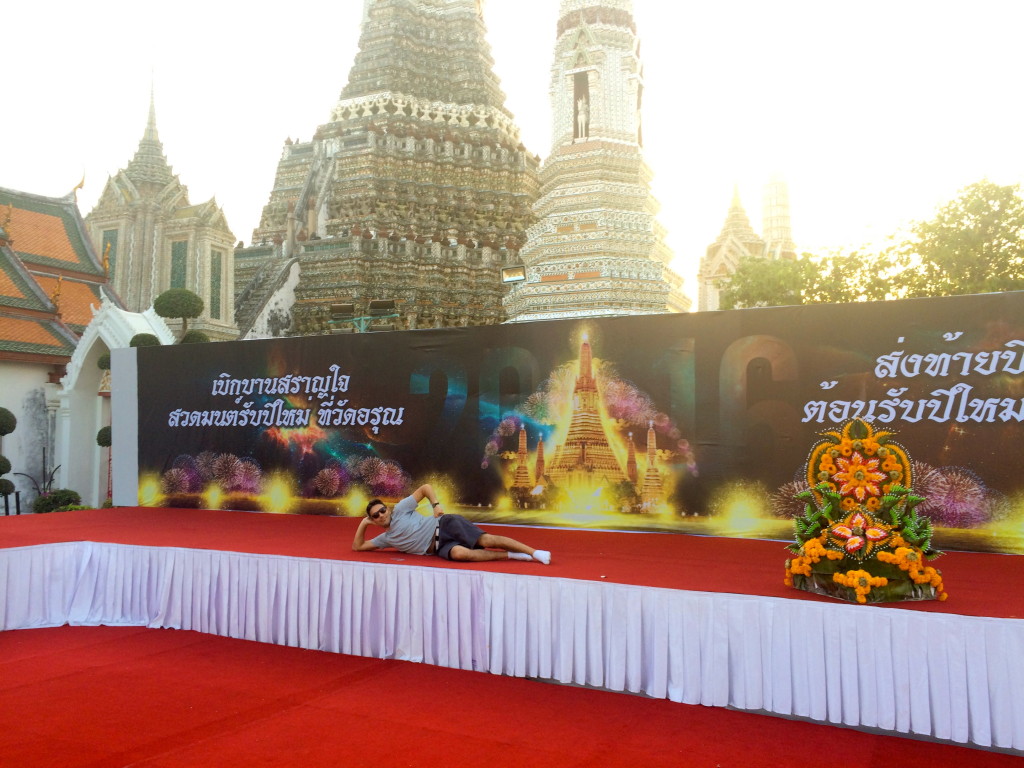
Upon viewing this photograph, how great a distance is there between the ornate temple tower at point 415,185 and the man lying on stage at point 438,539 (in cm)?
1506

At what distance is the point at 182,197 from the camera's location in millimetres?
21688

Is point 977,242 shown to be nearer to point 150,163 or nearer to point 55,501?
point 55,501

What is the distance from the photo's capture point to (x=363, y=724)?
390cm

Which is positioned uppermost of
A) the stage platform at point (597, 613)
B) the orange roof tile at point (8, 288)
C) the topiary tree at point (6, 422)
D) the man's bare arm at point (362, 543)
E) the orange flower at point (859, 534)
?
the orange roof tile at point (8, 288)

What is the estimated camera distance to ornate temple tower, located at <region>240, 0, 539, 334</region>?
2141 cm

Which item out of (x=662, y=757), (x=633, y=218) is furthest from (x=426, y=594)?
(x=633, y=218)

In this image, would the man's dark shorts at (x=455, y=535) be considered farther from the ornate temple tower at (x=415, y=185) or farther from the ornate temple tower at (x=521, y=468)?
the ornate temple tower at (x=415, y=185)

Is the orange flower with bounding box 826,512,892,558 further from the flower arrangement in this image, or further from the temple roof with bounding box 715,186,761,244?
the temple roof with bounding box 715,186,761,244

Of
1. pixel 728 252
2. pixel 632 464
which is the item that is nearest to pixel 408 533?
pixel 632 464

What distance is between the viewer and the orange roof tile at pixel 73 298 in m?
16.4

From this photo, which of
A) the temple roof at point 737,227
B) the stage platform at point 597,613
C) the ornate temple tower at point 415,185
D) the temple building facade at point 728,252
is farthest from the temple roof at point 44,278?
the temple roof at point 737,227

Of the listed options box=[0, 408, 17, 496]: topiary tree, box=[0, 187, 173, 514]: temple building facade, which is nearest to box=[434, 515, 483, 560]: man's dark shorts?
box=[0, 187, 173, 514]: temple building facade

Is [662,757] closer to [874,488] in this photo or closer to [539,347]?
[874,488]

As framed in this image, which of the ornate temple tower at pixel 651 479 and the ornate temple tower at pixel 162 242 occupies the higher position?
the ornate temple tower at pixel 162 242
